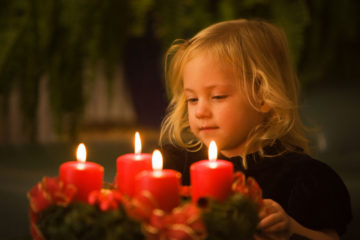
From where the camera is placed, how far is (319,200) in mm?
914

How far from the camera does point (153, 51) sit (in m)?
1.68

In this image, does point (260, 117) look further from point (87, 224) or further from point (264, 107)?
point (87, 224)

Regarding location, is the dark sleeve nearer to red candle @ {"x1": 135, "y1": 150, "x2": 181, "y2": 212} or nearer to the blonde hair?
the blonde hair

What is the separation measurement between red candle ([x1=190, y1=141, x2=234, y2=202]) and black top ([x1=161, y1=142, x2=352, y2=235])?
346 millimetres

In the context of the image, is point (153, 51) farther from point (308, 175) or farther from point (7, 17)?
point (308, 175)

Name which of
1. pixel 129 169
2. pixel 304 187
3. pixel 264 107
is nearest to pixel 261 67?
pixel 264 107

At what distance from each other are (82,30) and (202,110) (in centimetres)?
56

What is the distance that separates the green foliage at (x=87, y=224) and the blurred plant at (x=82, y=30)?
781 millimetres

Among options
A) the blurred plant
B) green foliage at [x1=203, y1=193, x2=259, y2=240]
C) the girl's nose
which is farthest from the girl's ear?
green foliage at [x1=203, y1=193, x2=259, y2=240]

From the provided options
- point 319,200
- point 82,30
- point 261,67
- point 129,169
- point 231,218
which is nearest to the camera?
point 231,218

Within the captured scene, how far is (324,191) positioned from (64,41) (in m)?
0.93

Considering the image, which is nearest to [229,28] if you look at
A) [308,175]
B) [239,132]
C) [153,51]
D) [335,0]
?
[239,132]

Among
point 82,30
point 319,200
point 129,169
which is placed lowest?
point 319,200

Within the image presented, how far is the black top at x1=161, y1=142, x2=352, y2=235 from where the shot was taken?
2.98 feet
